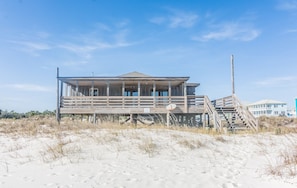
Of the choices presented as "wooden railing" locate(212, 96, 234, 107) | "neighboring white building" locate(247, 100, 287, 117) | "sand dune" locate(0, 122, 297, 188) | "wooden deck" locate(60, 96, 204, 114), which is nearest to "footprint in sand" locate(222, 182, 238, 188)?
"sand dune" locate(0, 122, 297, 188)

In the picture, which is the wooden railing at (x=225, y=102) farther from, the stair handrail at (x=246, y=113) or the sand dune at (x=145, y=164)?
the sand dune at (x=145, y=164)

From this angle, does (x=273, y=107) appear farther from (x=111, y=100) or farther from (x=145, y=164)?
(x=145, y=164)

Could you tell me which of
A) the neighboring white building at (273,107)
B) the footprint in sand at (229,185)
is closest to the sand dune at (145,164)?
the footprint in sand at (229,185)

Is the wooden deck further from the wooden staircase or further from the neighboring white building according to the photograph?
the neighboring white building

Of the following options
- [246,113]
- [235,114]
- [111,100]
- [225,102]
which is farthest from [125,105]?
[246,113]

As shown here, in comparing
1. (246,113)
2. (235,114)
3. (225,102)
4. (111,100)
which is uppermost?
(111,100)

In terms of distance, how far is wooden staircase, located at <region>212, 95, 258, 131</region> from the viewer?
14.2 meters

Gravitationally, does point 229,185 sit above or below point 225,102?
below

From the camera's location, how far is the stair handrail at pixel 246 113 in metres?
13.8

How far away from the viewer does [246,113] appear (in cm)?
1487

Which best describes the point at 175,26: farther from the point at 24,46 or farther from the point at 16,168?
the point at 16,168

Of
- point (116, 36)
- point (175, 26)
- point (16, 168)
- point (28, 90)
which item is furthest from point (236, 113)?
point (28, 90)

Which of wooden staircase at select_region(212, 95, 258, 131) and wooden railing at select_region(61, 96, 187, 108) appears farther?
wooden railing at select_region(61, 96, 187, 108)

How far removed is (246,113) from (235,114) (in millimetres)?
1742
